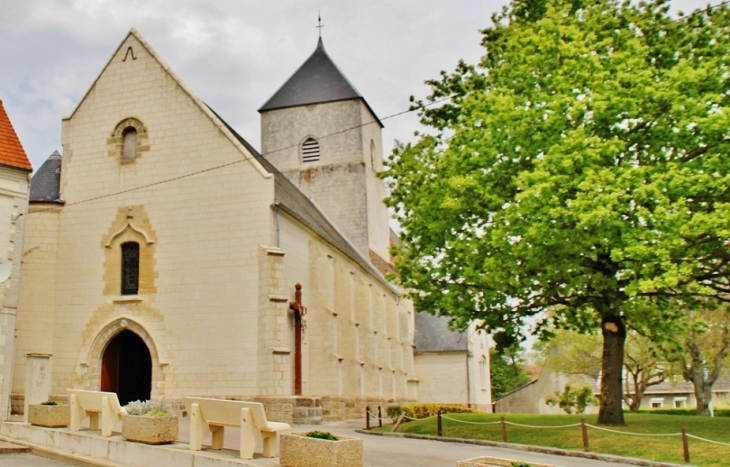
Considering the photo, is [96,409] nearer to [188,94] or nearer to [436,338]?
[188,94]

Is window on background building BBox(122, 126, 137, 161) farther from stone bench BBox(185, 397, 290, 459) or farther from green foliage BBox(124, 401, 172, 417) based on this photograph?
stone bench BBox(185, 397, 290, 459)

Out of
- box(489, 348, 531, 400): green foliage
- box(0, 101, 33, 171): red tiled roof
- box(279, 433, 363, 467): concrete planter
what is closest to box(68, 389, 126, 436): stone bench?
box(279, 433, 363, 467): concrete planter

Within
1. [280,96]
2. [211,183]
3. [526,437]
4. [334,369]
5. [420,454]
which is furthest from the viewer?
[280,96]

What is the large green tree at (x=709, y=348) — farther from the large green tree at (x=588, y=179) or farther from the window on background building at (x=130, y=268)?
the window on background building at (x=130, y=268)

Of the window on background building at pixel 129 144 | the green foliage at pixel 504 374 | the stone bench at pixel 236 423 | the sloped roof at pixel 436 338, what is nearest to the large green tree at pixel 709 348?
the sloped roof at pixel 436 338

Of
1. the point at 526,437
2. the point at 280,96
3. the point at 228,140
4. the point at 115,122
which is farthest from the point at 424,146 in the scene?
the point at 280,96

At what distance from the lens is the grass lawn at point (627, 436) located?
1434 centimetres

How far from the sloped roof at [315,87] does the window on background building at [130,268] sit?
1696cm

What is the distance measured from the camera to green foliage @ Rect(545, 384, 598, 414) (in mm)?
40375

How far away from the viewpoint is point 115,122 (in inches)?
952

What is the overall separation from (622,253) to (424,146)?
763 centimetres

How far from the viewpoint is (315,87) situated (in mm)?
38812

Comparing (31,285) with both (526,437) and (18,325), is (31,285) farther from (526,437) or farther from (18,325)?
(526,437)

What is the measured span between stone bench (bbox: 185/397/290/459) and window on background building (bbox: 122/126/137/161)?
48.3 ft
